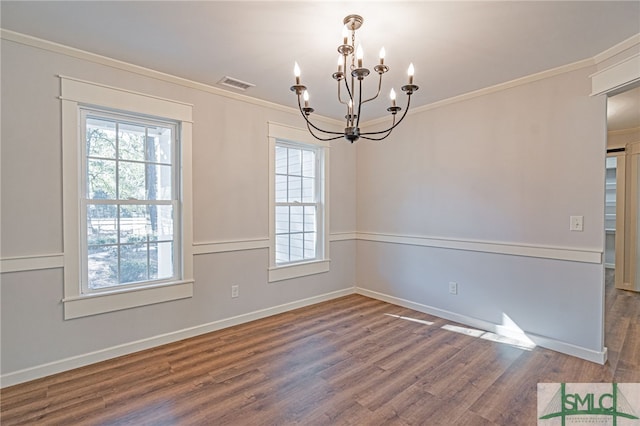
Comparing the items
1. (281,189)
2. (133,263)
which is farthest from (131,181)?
(281,189)

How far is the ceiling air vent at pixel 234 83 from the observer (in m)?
2.89

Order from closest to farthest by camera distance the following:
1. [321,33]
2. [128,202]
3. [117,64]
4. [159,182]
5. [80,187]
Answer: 1. [321,33]
2. [80,187]
3. [117,64]
4. [128,202]
5. [159,182]

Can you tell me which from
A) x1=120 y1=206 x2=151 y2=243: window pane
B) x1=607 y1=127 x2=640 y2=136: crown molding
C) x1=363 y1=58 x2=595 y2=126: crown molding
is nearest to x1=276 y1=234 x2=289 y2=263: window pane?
x1=120 y1=206 x2=151 y2=243: window pane

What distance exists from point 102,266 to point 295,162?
91.4 inches

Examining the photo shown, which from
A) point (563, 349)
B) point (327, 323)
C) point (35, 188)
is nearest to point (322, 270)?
→ point (327, 323)

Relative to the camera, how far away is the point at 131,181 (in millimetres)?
2725

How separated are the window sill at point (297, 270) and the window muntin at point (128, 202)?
3.57 feet

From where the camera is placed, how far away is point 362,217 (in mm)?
4461

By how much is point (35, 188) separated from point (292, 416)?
2.41m

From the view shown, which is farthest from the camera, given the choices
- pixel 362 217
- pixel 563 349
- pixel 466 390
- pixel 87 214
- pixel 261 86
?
pixel 362 217

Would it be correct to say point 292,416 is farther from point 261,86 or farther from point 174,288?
point 261,86

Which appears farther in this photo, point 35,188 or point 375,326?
point 375,326

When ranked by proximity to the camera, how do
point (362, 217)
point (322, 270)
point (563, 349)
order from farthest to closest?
point (362, 217) → point (322, 270) → point (563, 349)

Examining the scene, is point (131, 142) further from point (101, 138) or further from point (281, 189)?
point (281, 189)
